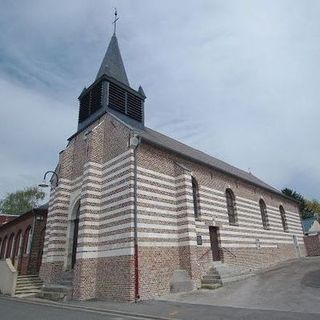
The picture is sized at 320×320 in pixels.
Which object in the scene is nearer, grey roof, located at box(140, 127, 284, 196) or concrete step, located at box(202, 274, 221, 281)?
concrete step, located at box(202, 274, 221, 281)

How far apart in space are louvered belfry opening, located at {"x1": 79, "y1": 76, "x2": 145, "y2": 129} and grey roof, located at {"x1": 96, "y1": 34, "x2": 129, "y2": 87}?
3.00 feet

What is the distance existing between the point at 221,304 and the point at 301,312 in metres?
2.59

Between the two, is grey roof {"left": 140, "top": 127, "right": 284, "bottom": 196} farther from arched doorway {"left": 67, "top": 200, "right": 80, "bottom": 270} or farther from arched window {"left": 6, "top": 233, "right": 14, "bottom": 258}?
arched window {"left": 6, "top": 233, "right": 14, "bottom": 258}

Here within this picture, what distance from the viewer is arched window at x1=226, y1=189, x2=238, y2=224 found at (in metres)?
19.6

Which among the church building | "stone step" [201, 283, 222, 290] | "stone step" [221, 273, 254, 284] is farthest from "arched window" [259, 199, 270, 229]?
"stone step" [201, 283, 222, 290]

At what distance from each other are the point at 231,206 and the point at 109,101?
32.3 ft

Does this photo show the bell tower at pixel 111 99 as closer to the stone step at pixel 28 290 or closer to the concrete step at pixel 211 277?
the stone step at pixel 28 290

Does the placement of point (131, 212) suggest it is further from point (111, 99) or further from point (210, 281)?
point (111, 99)

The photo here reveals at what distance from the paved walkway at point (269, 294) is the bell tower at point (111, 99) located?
10125 mm

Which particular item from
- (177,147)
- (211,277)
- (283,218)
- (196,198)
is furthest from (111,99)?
(283,218)

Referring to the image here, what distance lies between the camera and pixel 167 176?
51.1ft

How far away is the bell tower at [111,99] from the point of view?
1802 cm

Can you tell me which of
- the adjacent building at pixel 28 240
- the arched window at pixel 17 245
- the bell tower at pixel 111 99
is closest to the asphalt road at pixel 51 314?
the adjacent building at pixel 28 240

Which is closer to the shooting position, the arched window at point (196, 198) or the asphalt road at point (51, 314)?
the asphalt road at point (51, 314)
